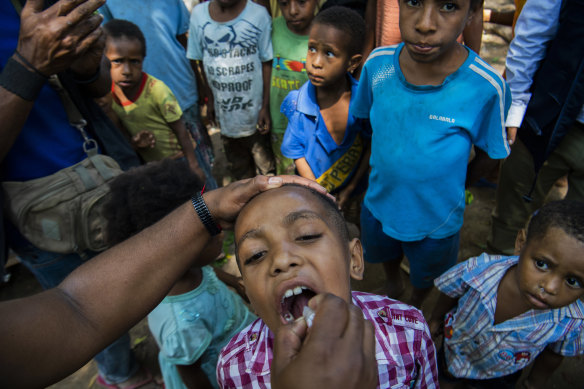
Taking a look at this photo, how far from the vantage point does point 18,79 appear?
55.5 inches

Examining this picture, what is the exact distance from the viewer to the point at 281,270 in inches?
46.2

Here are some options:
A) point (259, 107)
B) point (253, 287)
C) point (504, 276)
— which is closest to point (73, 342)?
point (253, 287)

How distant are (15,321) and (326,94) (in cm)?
227

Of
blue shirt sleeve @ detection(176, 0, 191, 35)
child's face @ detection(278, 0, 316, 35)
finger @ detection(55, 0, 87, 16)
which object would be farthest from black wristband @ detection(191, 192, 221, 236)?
blue shirt sleeve @ detection(176, 0, 191, 35)

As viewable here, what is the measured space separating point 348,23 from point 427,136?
1.15 m

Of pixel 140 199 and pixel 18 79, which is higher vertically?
pixel 18 79

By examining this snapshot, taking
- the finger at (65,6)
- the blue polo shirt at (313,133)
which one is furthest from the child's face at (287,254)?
the blue polo shirt at (313,133)

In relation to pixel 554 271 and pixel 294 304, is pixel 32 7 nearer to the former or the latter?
pixel 294 304

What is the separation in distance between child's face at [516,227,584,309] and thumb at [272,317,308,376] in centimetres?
130

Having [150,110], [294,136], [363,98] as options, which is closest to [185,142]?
[150,110]

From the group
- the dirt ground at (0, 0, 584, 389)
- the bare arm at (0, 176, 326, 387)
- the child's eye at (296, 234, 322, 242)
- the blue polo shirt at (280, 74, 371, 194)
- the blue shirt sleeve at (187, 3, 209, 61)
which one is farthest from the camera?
the blue shirt sleeve at (187, 3, 209, 61)

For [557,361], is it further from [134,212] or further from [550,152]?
[134,212]

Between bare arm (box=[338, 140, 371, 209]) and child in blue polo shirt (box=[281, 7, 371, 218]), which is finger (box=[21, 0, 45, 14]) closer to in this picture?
child in blue polo shirt (box=[281, 7, 371, 218])

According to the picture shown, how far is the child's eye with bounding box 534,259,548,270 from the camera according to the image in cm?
154
